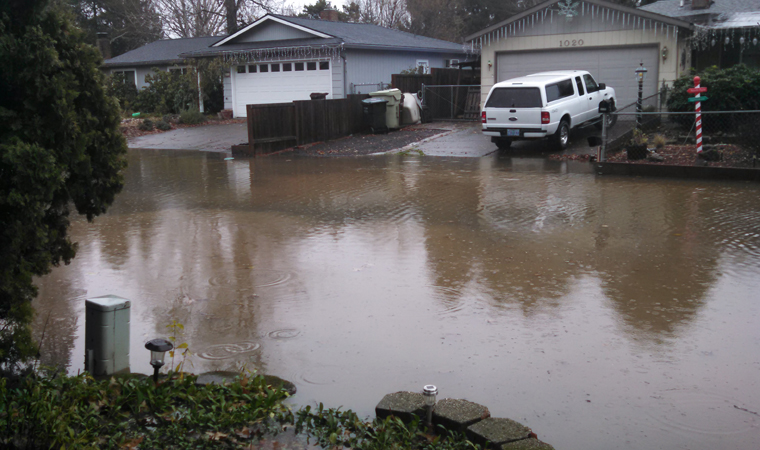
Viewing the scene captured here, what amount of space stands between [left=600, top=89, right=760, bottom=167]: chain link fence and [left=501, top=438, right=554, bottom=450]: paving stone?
1165 centimetres

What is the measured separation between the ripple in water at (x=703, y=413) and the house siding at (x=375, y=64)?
24607 mm

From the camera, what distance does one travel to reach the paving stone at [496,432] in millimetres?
3926

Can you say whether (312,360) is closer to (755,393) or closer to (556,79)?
(755,393)

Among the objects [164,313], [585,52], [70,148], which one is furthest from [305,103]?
[70,148]

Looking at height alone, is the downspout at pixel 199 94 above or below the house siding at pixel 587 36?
below

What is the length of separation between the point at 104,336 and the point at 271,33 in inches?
1040

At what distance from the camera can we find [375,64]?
98.2 ft

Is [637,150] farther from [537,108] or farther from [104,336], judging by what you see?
[104,336]

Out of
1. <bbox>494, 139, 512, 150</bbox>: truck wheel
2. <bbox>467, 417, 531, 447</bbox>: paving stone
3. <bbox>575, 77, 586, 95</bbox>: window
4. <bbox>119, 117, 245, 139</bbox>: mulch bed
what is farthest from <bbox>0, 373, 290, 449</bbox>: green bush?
<bbox>119, 117, 245, 139</bbox>: mulch bed

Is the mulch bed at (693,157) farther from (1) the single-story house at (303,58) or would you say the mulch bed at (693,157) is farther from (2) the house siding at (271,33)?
(2) the house siding at (271,33)

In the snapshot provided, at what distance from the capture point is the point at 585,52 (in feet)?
74.1

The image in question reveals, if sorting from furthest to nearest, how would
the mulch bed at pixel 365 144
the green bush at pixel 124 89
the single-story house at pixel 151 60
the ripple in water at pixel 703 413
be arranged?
the single-story house at pixel 151 60
the green bush at pixel 124 89
the mulch bed at pixel 365 144
the ripple in water at pixel 703 413

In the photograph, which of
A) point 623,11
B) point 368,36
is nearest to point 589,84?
point 623,11

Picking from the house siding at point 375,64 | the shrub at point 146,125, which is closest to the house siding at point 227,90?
the shrub at point 146,125
